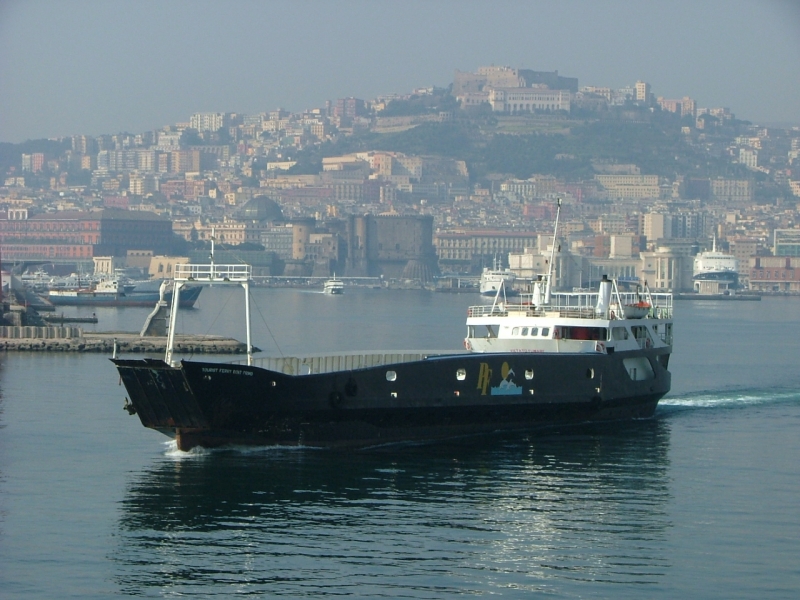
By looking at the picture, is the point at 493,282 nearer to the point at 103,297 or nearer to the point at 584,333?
the point at 103,297

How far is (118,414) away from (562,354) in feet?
32.4

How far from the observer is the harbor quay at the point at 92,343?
5600 centimetres

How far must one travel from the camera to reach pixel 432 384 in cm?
2889

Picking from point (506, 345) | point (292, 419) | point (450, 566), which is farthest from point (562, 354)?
point (450, 566)

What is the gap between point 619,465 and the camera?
27703mm

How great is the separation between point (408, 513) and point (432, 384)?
6.40 m

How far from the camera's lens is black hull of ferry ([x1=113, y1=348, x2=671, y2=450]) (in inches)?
1050

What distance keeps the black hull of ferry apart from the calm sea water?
17.1 inches

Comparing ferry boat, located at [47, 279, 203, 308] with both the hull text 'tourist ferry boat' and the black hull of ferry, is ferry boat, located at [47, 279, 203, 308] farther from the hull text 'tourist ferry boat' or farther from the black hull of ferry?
the black hull of ferry

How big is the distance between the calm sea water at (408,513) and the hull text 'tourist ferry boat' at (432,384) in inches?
19.0

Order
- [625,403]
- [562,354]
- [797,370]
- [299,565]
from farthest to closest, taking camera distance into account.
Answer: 1. [797,370]
2. [625,403]
3. [562,354]
4. [299,565]

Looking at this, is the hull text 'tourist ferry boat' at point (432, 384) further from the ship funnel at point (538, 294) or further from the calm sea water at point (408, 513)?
the calm sea water at point (408, 513)

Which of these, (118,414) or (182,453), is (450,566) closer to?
(182,453)

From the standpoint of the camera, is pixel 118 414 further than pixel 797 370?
No
